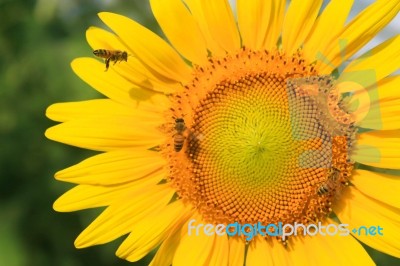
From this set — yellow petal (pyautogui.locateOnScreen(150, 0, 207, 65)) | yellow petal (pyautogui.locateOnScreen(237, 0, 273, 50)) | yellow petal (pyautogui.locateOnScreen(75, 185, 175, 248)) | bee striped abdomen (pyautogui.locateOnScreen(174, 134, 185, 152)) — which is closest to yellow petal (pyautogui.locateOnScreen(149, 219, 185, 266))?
yellow petal (pyautogui.locateOnScreen(75, 185, 175, 248))

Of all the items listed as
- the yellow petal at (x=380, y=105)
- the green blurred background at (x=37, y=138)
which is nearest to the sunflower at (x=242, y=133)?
the yellow petal at (x=380, y=105)

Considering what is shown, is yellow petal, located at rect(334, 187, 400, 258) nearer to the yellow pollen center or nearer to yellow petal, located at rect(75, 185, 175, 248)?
the yellow pollen center

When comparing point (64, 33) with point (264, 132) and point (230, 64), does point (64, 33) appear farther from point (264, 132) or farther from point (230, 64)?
point (264, 132)

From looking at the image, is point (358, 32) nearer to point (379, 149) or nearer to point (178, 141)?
point (379, 149)

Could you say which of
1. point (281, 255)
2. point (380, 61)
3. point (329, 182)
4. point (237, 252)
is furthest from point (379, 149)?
point (237, 252)

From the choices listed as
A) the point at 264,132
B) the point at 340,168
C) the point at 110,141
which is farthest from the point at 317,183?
the point at 110,141

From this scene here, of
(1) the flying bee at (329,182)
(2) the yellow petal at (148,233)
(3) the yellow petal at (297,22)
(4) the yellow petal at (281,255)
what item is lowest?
(4) the yellow petal at (281,255)

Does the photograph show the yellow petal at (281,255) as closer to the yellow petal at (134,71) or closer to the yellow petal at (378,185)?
the yellow petal at (378,185)
